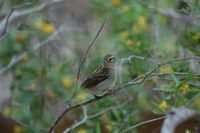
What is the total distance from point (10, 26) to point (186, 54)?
3.49ft

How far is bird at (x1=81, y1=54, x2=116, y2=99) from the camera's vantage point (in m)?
2.44

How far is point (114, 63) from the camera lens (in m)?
2.51

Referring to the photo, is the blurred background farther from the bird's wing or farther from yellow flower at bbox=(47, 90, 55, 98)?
the bird's wing

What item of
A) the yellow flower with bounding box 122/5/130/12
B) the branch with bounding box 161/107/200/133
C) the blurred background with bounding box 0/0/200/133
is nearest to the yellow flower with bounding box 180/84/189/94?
the blurred background with bounding box 0/0/200/133

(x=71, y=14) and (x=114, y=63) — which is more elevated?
(x=114, y=63)

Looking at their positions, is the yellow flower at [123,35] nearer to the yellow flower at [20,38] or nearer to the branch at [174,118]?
the yellow flower at [20,38]

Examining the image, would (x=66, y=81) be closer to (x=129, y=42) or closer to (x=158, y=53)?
(x=129, y=42)

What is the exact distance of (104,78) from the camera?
2459 millimetres

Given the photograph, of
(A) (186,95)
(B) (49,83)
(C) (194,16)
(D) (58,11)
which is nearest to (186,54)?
(C) (194,16)

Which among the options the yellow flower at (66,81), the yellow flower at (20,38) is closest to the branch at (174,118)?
the yellow flower at (66,81)

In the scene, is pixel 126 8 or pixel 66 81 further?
pixel 126 8

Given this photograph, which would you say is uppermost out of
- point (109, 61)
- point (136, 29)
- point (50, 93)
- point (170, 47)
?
point (109, 61)

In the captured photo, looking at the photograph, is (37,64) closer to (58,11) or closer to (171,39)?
(171,39)

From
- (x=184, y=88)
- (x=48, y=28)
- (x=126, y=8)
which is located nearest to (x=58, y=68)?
(x=48, y=28)
